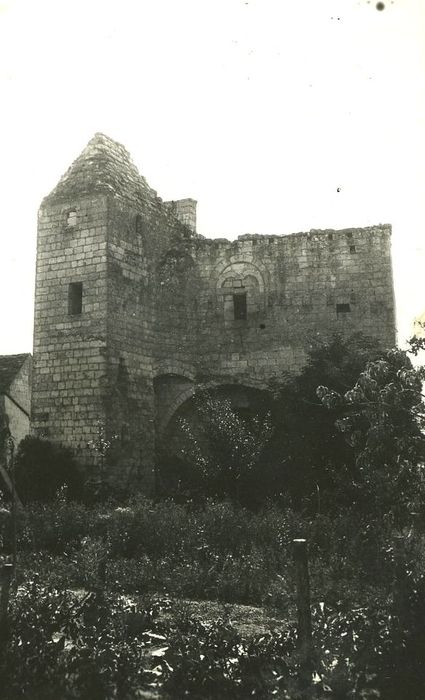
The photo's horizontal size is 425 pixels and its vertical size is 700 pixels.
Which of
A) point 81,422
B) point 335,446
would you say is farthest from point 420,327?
point 81,422

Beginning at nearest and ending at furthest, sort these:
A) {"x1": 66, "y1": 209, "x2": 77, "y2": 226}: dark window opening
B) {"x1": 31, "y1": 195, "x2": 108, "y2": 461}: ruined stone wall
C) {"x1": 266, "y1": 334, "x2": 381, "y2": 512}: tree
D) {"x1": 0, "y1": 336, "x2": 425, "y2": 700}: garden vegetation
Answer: {"x1": 0, "y1": 336, "x2": 425, "y2": 700}: garden vegetation < {"x1": 266, "y1": 334, "x2": 381, "y2": 512}: tree < {"x1": 31, "y1": 195, "x2": 108, "y2": 461}: ruined stone wall < {"x1": 66, "y1": 209, "x2": 77, "y2": 226}: dark window opening

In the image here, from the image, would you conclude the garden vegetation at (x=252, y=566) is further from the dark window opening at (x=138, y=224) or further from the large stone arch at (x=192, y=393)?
the dark window opening at (x=138, y=224)

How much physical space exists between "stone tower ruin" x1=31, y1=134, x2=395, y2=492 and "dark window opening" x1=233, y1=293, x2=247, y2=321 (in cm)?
3

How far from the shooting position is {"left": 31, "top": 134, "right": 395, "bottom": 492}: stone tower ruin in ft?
53.0

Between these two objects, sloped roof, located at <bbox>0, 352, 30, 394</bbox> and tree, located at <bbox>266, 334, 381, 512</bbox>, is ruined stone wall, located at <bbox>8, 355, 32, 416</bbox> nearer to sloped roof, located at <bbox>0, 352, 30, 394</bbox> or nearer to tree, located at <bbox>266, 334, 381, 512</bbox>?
sloped roof, located at <bbox>0, 352, 30, 394</bbox>

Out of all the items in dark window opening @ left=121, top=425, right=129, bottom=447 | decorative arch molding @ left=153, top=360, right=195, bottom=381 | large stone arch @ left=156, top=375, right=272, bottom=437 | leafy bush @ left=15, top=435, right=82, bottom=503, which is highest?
decorative arch molding @ left=153, top=360, right=195, bottom=381

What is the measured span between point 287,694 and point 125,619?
148 centimetres

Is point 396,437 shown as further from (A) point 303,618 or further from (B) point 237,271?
(B) point 237,271

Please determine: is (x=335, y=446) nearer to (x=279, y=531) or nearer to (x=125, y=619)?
(x=279, y=531)

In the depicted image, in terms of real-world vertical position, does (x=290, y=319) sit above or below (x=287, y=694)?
above

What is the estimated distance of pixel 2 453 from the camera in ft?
57.9

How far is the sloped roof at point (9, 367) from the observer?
2483 cm

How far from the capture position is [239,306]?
19.5 m

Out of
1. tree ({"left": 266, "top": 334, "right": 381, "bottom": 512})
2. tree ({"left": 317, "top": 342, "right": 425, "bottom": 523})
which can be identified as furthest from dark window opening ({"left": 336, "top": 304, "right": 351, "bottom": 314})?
tree ({"left": 317, "top": 342, "right": 425, "bottom": 523})
